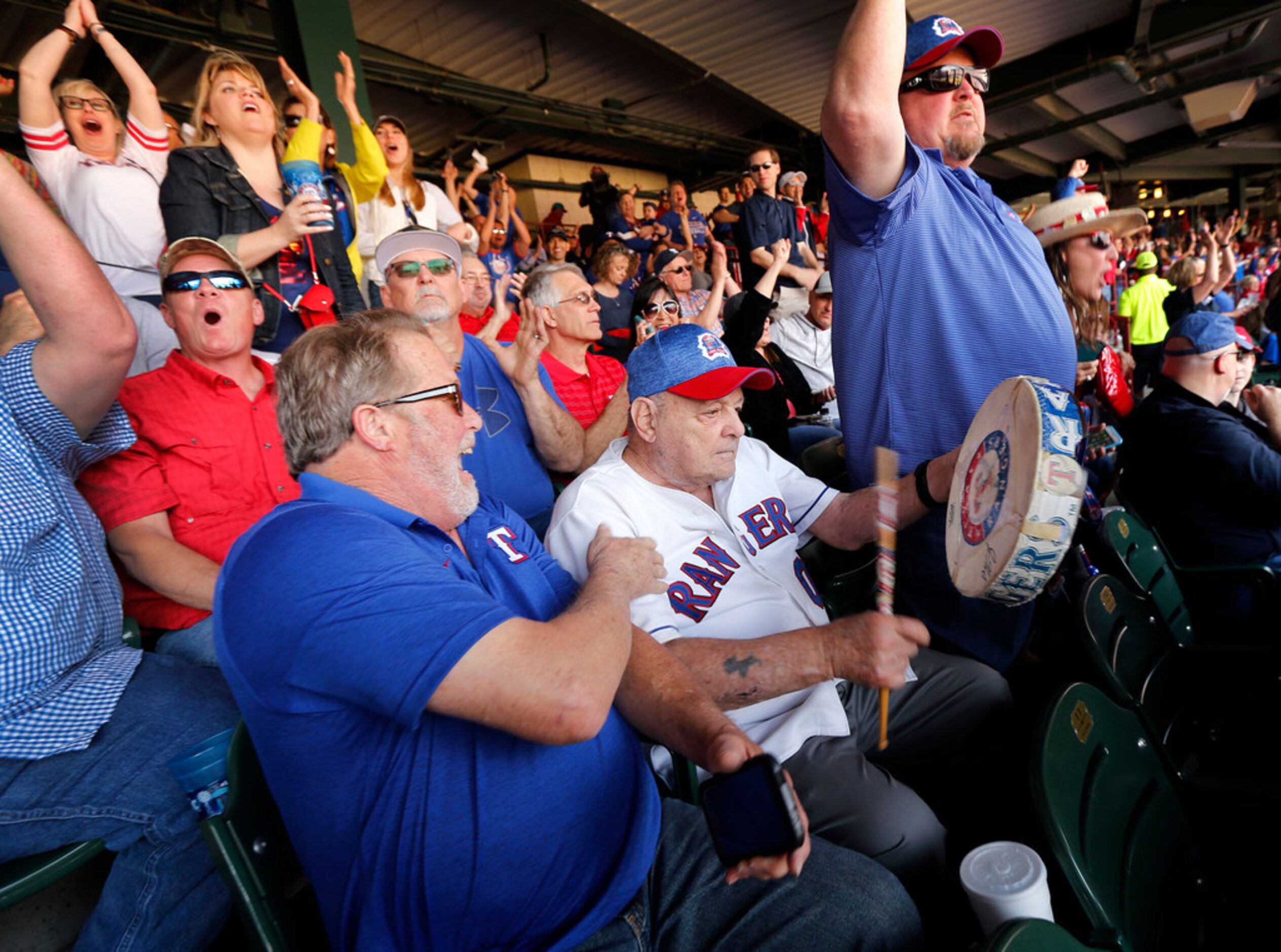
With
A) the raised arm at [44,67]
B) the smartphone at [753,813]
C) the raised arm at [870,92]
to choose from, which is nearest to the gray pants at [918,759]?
the smartphone at [753,813]

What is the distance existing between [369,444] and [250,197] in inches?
95.0

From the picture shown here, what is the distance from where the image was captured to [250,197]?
124 inches

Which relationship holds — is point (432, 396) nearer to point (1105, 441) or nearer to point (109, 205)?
point (109, 205)

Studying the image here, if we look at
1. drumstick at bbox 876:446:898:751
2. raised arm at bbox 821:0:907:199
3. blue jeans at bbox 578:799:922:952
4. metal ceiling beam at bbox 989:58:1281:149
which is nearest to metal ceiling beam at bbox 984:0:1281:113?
metal ceiling beam at bbox 989:58:1281:149

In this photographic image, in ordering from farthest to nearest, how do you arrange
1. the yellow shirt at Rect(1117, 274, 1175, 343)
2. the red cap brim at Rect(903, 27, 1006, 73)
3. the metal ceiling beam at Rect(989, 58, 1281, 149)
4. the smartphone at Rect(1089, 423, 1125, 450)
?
the metal ceiling beam at Rect(989, 58, 1281, 149) → the yellow shirt at Rect(1117, 274, 1175, 343) → the smartphone at Rect(1089, 423, 1125, 450) → the red cap brim at Rect(903, 27, 1006, 73)

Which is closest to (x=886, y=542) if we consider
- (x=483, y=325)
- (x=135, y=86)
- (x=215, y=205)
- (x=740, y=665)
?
(x=740, y=665)

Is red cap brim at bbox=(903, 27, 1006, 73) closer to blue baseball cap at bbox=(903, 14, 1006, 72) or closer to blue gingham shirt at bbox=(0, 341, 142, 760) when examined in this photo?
blue baseball cap at bbox=(903, 14, 1006, 72)

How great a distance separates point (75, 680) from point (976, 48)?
9.35ft

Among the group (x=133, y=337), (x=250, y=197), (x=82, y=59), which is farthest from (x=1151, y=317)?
(x=82, y=59)

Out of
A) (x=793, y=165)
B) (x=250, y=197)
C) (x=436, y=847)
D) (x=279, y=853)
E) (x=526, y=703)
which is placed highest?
(x=793, y=165)

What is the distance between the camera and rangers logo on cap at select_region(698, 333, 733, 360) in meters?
2.18

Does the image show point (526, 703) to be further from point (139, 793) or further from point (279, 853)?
point (139, 793)

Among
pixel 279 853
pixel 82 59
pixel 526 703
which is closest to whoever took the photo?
pixel 526 703

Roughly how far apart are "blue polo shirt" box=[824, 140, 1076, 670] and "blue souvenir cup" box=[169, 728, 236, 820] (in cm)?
179
